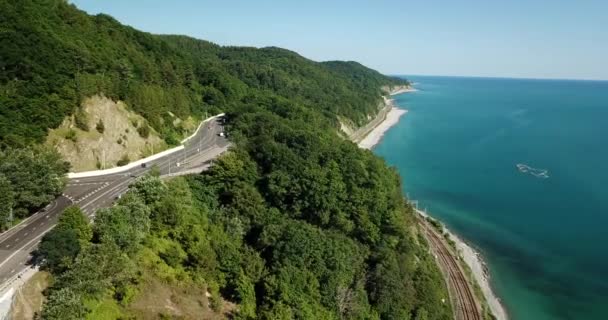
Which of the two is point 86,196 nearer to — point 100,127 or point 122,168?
point 122,168

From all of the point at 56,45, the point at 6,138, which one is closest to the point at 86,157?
the point at 6,138

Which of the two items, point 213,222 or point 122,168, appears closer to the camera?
point 213,222

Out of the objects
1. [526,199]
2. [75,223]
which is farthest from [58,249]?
[526,199]

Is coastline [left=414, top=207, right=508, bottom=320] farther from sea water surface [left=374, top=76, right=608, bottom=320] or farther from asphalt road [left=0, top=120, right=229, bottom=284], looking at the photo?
asphalt road [left=0, top=120, right=229, bottom=284]

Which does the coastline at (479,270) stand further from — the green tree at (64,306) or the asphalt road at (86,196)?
the green tree at (64,306)

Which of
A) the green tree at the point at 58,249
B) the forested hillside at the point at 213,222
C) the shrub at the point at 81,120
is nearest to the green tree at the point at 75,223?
the forested hillside at the point at 213,222

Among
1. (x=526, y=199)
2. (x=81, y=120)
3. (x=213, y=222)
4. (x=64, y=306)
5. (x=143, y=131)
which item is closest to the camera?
(x=64, y=306)
